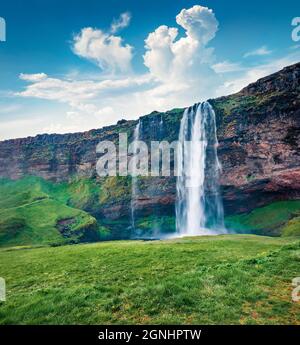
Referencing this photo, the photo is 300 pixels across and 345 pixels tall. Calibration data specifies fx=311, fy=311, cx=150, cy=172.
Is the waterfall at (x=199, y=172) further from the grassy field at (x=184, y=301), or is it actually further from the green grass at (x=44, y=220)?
the grassy field at (x=184, y=301)

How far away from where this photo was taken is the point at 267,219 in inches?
2424

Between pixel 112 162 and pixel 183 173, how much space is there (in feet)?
95.7

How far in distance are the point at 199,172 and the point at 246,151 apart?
11.2 metres

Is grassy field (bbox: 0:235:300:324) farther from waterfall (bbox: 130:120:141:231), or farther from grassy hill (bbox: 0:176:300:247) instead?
waterfall (bbox: 130:120:141:231)

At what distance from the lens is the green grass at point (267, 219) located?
2272 inches

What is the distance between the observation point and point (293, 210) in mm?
60250

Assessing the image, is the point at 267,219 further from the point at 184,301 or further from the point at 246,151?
the point at 184,301

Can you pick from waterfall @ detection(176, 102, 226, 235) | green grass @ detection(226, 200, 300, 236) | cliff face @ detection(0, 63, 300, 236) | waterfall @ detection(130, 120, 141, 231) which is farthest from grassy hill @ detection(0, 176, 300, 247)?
waterfall @ detection(176, 102, 226, 235)

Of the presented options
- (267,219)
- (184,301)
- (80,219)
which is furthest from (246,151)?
(184,301)

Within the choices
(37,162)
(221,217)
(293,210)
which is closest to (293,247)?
(293,210)

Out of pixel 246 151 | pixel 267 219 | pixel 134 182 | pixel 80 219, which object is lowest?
pixel 80 219

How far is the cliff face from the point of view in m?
62.2

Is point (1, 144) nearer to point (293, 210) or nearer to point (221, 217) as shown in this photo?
point (221, 217)

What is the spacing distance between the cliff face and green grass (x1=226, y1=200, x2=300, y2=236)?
1933 mm
